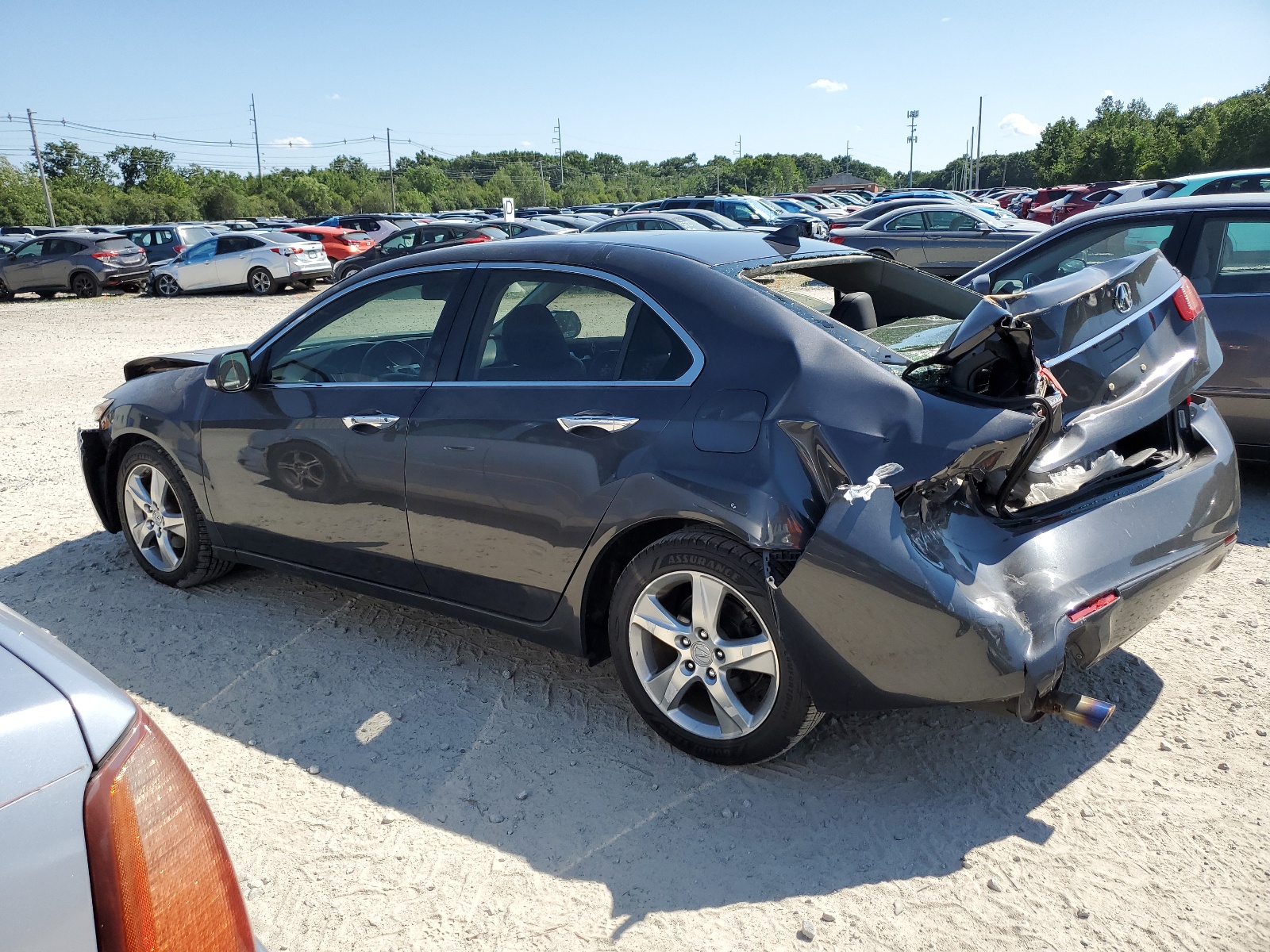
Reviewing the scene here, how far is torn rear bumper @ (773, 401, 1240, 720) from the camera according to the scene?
2.60 metres

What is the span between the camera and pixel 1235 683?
140 inches

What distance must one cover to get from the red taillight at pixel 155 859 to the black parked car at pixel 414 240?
60.4 feet

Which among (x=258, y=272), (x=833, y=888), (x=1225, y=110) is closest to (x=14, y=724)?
(x=833, y=888)

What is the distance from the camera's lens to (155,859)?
1.35m

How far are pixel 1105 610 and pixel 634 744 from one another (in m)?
1.54

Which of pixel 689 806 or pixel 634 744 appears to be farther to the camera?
pixel 634 744

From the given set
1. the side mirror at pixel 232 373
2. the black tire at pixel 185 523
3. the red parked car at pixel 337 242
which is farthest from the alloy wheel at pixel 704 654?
the red parked car at pixel 337 242

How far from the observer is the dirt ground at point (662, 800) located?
8.30 feet

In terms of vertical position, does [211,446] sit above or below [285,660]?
above

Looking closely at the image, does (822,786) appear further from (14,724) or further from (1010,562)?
(14,724)

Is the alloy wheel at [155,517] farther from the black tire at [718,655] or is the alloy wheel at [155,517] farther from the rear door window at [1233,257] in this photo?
the rear door window at [1233,257]

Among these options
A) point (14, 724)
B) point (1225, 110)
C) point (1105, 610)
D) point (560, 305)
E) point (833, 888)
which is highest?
point (1225, 110)

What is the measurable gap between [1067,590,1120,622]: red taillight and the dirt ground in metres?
0.61

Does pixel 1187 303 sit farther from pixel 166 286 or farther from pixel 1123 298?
pixel 166 286
